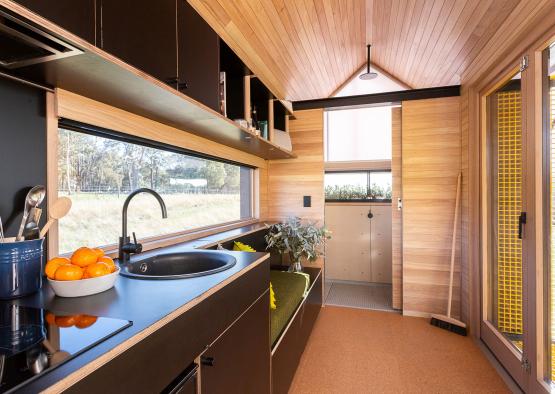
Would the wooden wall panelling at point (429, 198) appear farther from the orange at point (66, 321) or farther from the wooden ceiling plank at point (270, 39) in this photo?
the orange at point (66, 321)

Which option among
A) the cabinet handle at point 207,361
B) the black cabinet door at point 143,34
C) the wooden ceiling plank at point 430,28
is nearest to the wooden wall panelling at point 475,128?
the wooden ceiling plank at point 430,28

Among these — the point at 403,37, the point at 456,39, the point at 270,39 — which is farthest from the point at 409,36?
the point at 270,39

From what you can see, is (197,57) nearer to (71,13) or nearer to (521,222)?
(71,13)

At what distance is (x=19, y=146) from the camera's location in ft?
3.33

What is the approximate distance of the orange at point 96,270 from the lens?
2.91ft

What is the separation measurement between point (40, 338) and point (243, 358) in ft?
2.55

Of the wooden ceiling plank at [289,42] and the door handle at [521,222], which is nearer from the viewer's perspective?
the door handle at [521,222]

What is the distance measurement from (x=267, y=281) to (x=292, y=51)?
6.45ft

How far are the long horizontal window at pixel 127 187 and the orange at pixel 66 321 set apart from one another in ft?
2.20

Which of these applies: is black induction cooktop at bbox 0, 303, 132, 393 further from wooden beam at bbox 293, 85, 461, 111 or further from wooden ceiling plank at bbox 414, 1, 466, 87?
wooden beam at bbox 293, 85, 461, 111

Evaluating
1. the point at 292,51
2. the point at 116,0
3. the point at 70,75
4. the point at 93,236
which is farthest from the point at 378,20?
the point at 93,236

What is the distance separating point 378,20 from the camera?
2.39 metres

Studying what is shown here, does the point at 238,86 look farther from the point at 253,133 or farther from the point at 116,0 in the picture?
the point at 116,0

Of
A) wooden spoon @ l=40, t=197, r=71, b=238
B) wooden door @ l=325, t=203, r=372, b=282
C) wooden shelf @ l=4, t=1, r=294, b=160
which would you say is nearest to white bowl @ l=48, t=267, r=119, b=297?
wooden spoon @ l=40, t=197, r=71, b=238
